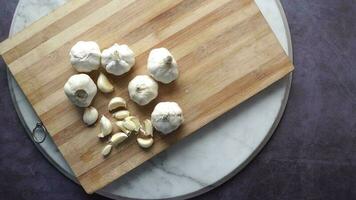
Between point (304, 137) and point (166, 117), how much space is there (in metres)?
0.74

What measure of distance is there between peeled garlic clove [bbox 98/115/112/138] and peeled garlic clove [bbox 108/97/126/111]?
0.05 m

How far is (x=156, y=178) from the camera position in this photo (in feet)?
6.46

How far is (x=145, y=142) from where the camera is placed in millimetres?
1871

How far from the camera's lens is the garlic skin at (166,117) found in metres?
1.80

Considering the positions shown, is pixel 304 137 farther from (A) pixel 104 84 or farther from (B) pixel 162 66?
(A) pixel 104 84

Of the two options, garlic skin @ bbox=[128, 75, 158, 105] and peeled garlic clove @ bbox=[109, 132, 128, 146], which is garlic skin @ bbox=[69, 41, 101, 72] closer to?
garlic skin @ bbox=[128, 75, 158, 105]

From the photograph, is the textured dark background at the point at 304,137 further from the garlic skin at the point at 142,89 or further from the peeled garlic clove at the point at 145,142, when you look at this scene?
the garlic skin at the point at 142,89

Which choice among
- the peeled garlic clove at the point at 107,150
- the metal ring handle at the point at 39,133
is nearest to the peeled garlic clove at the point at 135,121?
the peeled garlic clove at the point at 107,150

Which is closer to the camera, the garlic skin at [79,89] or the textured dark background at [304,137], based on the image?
the garlic skin at [79,89]

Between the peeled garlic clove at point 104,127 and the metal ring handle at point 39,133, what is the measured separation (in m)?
0.27

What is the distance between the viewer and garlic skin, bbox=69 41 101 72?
5.99 ft

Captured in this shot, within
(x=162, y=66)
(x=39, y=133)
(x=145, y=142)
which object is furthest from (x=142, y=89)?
(x=39, y=133)

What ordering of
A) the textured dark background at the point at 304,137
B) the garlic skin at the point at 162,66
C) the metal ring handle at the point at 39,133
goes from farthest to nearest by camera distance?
the textured dark background at the point at 304,137, the metal ring handle at the point at 39,133, the garlic skin at the point at 162,66

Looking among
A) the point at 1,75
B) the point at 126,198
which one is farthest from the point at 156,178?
the point at 1,75
